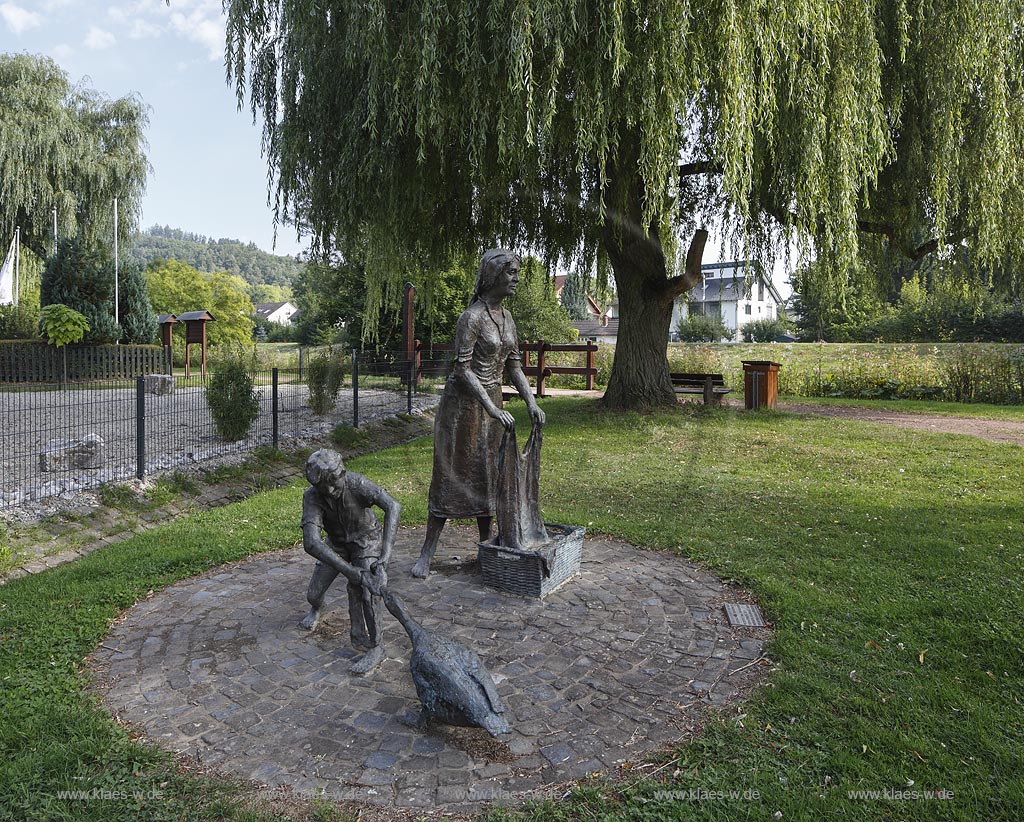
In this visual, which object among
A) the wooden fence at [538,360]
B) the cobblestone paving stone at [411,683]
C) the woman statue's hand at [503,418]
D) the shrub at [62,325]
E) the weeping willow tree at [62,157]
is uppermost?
the weeping willow tree at [62,157]

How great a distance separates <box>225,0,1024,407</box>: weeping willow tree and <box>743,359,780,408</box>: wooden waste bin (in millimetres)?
2687

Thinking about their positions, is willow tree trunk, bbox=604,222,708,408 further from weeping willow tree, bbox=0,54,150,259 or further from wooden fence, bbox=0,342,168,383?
weeping willow tree, bbox=0,54,150,259

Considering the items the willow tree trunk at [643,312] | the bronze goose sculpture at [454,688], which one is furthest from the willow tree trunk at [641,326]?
the bronze goose sculpture at [454,688]

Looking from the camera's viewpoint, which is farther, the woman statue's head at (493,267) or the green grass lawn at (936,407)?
the green grass lawn at (936,407)

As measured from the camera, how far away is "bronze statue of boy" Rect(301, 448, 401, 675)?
3.51 m

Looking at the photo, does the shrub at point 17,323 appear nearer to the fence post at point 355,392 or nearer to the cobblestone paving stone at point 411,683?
the fence post at point 355,392

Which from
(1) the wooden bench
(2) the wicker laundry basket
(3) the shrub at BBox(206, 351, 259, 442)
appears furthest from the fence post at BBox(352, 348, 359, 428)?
(2) the wicker laundry basket

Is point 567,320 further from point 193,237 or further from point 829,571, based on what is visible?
point 193,237

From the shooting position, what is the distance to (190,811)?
8.17 ft

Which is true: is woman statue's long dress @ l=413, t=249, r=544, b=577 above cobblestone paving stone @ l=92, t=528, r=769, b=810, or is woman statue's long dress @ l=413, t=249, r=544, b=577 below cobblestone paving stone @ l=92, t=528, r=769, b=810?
above

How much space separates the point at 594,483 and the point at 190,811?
250 inches

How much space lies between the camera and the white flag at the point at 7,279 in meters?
21.7

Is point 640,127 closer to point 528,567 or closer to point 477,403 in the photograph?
point 477,403

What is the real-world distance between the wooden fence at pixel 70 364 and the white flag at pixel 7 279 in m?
7.45
